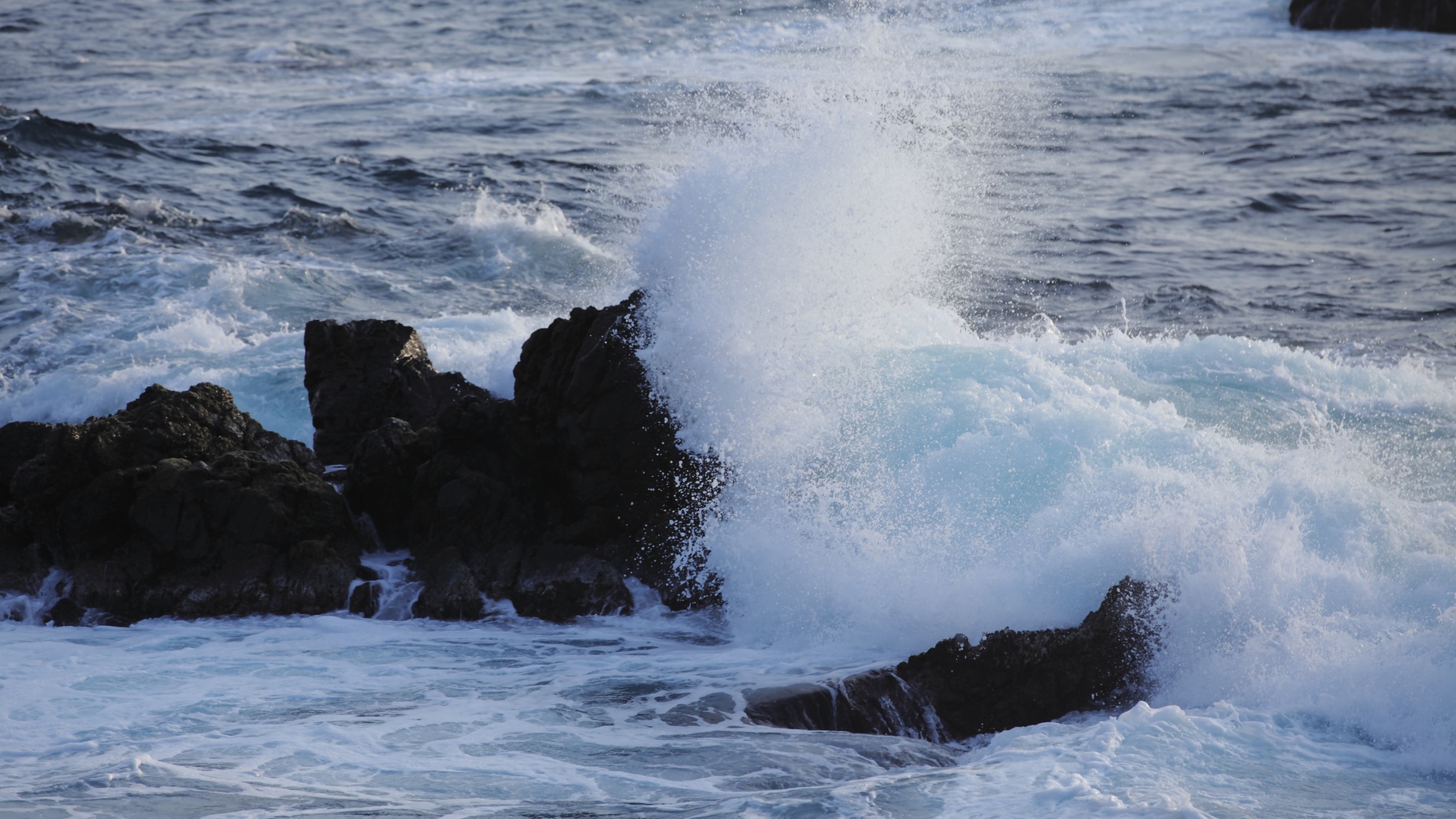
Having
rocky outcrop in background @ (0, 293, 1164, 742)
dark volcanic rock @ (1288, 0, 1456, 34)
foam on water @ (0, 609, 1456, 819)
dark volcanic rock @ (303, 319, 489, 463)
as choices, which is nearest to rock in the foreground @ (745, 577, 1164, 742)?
foam on water @ (0, 609, 1456, 819)

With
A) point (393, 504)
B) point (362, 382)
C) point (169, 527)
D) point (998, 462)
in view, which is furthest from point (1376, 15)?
point (169, 527)

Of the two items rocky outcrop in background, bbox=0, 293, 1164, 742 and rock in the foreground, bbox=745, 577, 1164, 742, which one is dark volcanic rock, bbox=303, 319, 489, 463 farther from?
rock in the foreground, bbox=745, 577, 1164, 742

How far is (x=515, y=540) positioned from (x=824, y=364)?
8.15 ft

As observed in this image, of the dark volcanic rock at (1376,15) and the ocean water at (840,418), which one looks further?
the dark volcanic rock at (1376,15)

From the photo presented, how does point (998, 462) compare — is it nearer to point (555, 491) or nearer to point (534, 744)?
point (555, 491)

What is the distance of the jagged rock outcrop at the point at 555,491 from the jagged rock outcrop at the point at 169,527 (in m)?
0.48

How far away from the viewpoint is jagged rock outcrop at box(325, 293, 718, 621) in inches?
307

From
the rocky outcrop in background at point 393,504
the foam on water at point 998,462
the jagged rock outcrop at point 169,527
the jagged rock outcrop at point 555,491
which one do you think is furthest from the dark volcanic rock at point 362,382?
the foam on water at point 998,462

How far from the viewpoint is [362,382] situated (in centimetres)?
929

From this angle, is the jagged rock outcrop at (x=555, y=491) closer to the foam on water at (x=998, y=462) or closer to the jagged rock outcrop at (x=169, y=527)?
the foam on water at (x=998, y=462)

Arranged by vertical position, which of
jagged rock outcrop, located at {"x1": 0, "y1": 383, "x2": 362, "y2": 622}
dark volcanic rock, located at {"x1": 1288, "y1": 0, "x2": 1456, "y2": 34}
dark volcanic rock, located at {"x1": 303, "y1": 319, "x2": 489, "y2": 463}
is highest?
dark volcanic rock, located at {"x1": 1288, "y1": 0, "x2": 1456, "y2": 34}

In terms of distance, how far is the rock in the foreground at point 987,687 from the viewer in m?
6.31

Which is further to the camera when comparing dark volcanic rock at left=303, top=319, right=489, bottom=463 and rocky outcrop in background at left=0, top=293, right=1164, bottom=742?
dark volcanic rock at left=303, top=319, right=489, bottom=463

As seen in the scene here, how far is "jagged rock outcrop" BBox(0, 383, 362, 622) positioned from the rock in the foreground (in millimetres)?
3058
